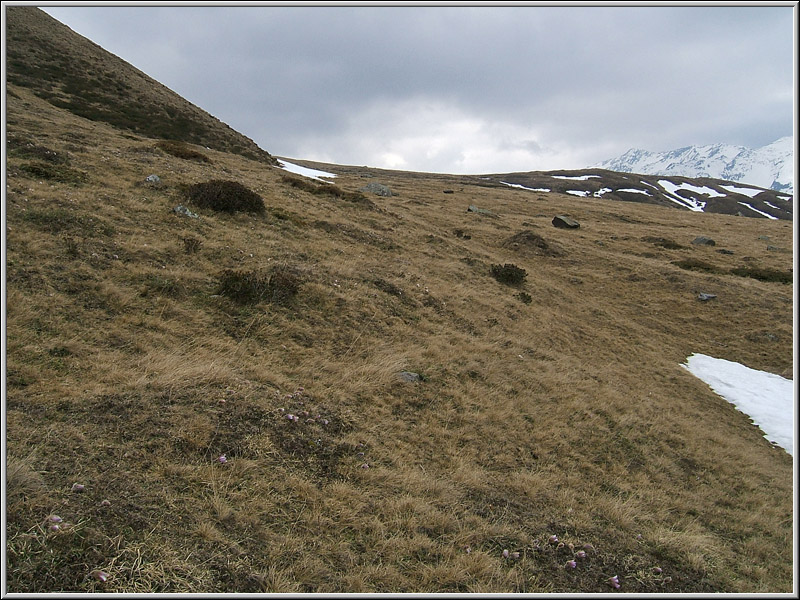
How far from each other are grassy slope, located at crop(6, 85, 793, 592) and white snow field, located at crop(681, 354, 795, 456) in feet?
2.54

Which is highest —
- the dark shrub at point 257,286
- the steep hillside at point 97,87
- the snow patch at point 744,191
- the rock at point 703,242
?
the snow patch at point 744,191

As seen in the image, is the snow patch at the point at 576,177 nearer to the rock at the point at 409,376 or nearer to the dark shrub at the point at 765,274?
the dark shrub at the point at 765,274

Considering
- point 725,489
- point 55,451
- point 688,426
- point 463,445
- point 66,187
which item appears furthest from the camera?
point 66,187

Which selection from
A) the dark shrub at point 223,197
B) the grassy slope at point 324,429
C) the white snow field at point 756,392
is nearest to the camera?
the grassy slope at point 324,429

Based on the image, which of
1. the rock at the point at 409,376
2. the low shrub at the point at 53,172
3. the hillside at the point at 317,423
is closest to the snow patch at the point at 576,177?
the hillside at the point at 317,423

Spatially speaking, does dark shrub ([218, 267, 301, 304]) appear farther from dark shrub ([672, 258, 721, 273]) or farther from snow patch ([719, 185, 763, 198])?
snow patch ([719, 185, 763, 198])

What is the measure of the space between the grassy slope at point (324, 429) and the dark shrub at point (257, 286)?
0.33 metres

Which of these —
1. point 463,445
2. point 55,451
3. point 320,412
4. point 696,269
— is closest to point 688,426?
point 463,445

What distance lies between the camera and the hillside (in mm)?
4691

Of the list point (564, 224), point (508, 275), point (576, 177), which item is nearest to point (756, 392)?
point (508, 275)

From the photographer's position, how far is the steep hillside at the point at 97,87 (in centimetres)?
3531

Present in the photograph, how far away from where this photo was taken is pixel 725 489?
9570 millimetres

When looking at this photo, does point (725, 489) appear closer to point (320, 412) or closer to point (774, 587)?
point (774, 587)

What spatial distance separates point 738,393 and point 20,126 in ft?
116
